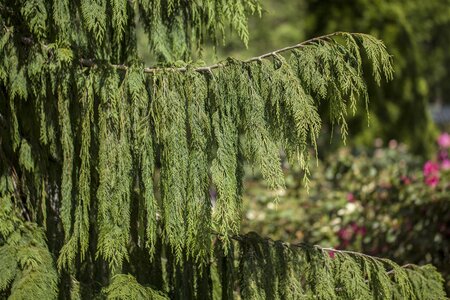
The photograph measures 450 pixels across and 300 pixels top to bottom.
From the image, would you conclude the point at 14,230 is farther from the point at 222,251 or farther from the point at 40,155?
the point at 222,251

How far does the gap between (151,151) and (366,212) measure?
2.81m

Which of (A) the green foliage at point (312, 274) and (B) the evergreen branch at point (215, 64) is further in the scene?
(A) the green foliage at point (312, 274)

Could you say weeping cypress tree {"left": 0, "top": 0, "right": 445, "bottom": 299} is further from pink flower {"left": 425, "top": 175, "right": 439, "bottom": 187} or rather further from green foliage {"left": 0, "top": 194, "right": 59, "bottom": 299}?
pink flower {"left": 425, "top": 175, "right": 439, "bottom": 187}

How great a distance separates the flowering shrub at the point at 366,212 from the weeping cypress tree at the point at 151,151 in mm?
1534

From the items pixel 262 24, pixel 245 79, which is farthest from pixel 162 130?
pixel 262 24

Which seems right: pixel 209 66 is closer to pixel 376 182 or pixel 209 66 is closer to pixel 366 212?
pixel 366 212

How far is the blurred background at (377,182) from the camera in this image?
4398 millimetres

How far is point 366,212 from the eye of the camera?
4840mm

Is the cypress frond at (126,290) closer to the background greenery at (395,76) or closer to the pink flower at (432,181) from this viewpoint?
the pink flower at (432,181)

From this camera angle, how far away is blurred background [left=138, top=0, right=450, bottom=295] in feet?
14.4

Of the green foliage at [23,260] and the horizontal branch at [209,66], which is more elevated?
the horizontal branch at [209,66]

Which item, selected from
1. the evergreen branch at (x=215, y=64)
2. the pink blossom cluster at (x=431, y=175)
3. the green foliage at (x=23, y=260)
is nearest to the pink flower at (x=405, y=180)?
the pink blossom cluster at (x=431, y=175)

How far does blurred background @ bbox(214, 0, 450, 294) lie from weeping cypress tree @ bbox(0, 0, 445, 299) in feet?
0.79

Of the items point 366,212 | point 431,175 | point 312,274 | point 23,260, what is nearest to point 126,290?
point 23,260
